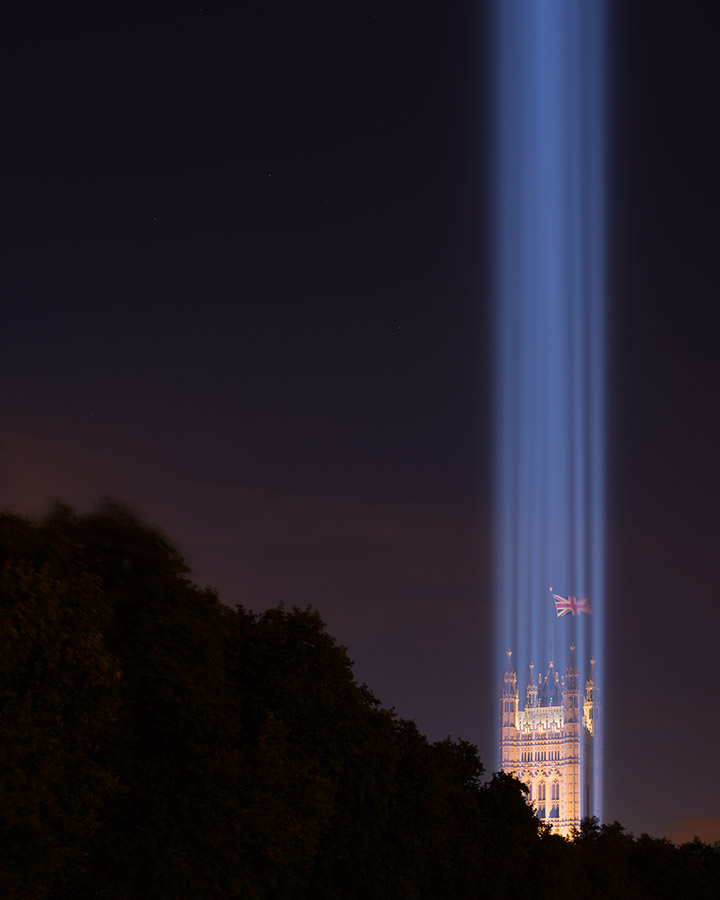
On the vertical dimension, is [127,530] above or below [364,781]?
above

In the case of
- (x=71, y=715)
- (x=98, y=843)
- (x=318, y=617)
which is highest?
(x=318, y=617)

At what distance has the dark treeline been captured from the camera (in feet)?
99.1

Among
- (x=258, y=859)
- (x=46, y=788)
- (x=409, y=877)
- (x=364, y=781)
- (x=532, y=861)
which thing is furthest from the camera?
(x=532, y=861)

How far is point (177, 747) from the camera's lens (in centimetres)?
3588

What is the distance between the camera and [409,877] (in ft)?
159

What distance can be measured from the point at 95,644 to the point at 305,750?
12.1 metres

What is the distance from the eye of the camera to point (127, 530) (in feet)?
130

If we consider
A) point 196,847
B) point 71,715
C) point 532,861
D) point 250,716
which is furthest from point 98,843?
point 532,861

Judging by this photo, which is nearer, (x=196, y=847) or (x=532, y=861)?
(x=196, y=847)

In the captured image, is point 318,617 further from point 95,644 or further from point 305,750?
point 95,644

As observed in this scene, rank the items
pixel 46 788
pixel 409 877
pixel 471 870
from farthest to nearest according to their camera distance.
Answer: pixel 471 870, pixel 409 877, pixel 46 788

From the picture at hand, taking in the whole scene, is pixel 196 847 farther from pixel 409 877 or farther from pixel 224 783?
pixel 409 877

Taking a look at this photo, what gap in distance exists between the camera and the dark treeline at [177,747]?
30.2 metres

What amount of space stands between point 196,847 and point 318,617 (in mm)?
10259
